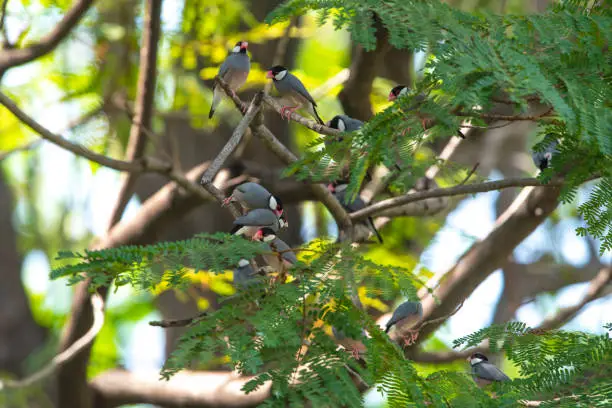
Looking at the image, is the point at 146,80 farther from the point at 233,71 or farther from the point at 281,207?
the point at 281,207

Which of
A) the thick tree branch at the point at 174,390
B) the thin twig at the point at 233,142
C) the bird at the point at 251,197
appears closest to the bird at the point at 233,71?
the bird at the point at 251,197

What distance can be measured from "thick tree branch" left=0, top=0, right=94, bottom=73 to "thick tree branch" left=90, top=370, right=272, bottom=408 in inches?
87.2

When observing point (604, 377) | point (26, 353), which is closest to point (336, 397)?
point (604, 377)

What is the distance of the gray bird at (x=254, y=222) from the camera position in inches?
127

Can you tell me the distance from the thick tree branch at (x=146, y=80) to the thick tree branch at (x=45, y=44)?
38 cm

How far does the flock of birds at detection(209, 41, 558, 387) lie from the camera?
3.22 meters

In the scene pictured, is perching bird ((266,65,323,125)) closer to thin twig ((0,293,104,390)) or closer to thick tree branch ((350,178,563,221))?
thick tree branch ((350,178,563,221))

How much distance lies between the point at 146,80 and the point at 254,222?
229 cm

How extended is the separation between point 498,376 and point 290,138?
350cm

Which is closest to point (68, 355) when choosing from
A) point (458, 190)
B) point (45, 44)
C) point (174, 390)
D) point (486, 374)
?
point (174, 390)

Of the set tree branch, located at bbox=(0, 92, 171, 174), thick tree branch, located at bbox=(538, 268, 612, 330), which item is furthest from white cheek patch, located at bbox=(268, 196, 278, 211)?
thick tree branch, located at bbox=(538, 268, 612, 330)

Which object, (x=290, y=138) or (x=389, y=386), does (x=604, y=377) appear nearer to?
(x=389, y=386)

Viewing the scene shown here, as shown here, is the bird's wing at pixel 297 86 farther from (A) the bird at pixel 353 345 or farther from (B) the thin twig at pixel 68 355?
(B) the thin twig at pixel 68 355

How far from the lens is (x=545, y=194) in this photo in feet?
→ 14.5
